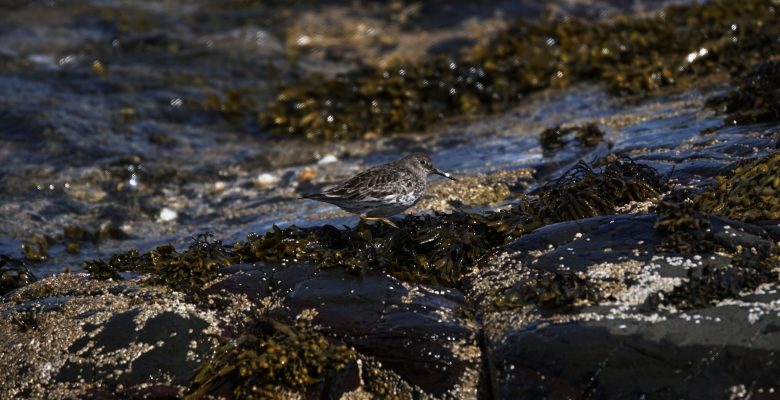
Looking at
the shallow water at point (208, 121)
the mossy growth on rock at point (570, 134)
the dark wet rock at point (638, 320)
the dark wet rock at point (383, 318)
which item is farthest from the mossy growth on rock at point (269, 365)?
the mossy growth on rock at point (570, 134)

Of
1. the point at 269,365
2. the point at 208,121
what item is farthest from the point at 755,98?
the point at 208,121

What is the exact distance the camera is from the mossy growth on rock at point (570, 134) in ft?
28.9

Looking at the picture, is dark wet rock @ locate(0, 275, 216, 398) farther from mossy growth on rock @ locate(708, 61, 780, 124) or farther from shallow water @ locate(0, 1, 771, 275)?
mossy growth on rock @ locate(708, 61, 780, 124)

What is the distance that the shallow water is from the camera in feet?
28.8

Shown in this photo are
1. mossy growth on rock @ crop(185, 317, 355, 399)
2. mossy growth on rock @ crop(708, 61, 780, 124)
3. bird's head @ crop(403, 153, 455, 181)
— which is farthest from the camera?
mossy growth on rock @ crop(708, 61, 780, 124)

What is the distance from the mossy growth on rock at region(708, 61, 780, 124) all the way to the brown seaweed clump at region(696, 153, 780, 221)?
7.58 feet

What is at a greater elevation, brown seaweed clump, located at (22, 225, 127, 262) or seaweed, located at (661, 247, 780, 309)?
seaweed, located at (661, 247, 780, 309)

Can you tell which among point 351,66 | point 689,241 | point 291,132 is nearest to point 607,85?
point 291,132

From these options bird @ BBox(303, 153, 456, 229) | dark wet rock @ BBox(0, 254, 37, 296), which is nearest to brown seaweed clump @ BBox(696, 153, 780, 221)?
bird @ BBox(303, 153, 456, 229)

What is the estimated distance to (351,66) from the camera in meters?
14.4

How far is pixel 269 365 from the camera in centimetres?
470

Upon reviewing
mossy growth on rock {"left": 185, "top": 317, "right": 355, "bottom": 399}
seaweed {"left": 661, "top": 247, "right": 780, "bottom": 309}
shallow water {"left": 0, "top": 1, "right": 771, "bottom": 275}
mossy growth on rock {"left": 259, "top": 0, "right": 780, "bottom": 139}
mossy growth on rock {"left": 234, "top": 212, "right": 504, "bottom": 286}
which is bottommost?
shallow water {"left": 0, "top": 1, "right": 771, "bottom": 275}

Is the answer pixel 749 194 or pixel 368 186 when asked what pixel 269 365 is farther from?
pixel 749 194

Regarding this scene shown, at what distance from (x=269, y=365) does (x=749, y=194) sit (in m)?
2.97
